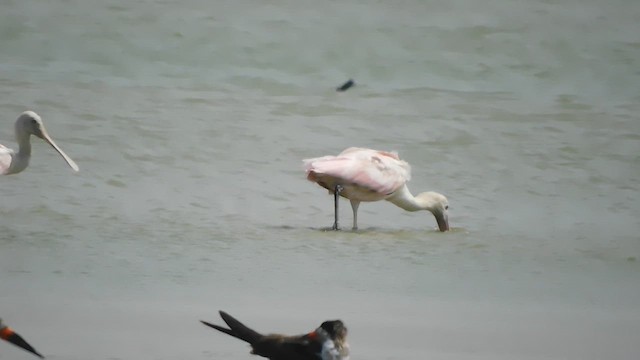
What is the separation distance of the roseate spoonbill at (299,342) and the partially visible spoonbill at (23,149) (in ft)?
13.1

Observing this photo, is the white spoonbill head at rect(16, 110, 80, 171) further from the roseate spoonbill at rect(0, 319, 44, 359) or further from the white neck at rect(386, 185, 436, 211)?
the roseate spoonbill at rect(0, 319, 44, 359)

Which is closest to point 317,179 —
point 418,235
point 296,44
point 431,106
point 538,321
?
point 418,235

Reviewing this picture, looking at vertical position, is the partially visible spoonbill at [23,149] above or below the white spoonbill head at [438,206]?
below

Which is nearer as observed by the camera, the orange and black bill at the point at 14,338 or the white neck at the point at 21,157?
the orange and black bill at the point at 14,338

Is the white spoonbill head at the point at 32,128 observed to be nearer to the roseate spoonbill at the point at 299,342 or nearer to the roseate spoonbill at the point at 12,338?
the roseate spoonbill at the point at 299,342

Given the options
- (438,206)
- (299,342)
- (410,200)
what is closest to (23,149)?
(410,200)

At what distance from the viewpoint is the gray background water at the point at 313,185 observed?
7309 mm

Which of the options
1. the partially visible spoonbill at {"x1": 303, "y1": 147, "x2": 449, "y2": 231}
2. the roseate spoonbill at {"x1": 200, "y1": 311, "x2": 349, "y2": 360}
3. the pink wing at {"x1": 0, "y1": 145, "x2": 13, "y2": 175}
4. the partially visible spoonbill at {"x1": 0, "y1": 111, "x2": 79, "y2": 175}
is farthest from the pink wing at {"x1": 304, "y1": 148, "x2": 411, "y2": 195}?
the roseate spoonbill at {"x1": 200, "y1": 311, "x2": 349, "y2": 360}

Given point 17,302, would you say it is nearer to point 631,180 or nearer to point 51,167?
point 51,167

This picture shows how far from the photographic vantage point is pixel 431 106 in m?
13.4

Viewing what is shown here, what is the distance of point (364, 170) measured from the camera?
9.73m

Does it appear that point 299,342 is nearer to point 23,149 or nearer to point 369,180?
point 369,180

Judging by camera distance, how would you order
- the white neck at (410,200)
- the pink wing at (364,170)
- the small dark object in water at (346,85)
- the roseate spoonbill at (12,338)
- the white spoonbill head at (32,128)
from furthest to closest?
the small dark object in water at (346,85)
the white spoonbill head at (32,128)
the white neck at (410,200)
the pink wing at (364,170)
the roseate spoonbill at (12,338)

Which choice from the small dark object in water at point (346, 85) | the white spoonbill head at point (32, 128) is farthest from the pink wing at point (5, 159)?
the small dark object in water at point (346, 85)
